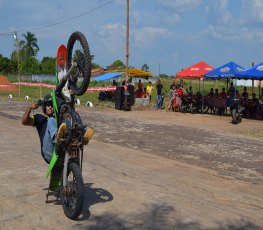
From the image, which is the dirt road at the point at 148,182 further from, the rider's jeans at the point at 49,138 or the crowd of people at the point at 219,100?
the crowd of people at the point at 219,100

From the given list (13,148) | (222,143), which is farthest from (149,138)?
(13,148)

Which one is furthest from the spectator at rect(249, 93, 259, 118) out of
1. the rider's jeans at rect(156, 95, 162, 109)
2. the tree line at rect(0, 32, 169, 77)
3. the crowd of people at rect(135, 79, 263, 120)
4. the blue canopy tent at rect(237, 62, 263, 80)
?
the tree line at rect(0, 32, 169, 77)

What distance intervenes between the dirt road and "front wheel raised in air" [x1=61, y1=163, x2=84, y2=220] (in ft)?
0.42

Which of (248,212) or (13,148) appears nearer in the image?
(248,212)

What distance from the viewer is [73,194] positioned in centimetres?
489

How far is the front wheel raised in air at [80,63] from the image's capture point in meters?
5.05

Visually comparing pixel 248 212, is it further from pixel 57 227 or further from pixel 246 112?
pixel 246 112

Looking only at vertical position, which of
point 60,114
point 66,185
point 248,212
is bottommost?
point 248,212

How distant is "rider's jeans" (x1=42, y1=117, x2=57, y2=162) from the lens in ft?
16.7

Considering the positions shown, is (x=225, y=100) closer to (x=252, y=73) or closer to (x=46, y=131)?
(x=252, y=73)

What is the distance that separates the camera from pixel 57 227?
459 centimetres

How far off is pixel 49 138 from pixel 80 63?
104 centimetres

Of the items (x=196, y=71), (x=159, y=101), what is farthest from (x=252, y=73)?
(x=159, y=101)

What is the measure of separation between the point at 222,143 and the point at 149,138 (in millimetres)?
2065
